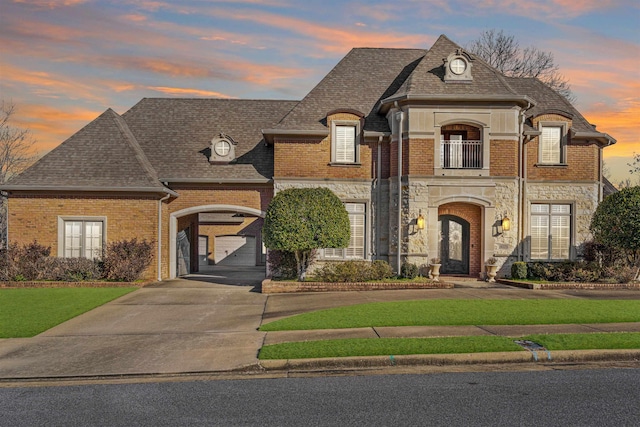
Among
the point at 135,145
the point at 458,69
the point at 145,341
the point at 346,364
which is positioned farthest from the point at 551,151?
the point at 145,341

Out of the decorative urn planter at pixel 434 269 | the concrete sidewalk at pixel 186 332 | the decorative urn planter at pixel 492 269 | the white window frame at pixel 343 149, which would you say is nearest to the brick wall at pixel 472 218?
the decorative urn planter at pixel 492 269

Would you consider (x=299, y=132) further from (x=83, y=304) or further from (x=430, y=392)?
(x=430, y=392)

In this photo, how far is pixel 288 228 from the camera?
58.5ft

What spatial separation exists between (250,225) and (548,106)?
20.8m

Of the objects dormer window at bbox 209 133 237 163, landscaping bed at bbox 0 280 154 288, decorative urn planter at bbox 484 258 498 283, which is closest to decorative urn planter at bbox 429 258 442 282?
decorative urn planter at bbox 484 258 498 283

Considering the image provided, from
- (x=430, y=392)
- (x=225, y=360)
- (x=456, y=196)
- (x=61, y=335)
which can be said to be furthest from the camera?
(x=456, y=196)

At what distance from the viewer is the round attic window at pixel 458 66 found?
2031cm

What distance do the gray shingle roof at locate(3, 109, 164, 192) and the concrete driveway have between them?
5.93 m

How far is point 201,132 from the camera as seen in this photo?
78.8 feet

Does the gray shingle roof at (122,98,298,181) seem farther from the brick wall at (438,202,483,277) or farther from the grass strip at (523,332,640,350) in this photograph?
the grass strip at (523,332,640,350)

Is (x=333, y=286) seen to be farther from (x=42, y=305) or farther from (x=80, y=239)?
(x=80, y=239)

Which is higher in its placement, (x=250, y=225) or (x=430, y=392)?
(x=250, y=225)

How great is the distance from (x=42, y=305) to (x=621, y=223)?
17.8 metres

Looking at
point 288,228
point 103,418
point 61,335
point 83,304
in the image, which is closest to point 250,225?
point 288,228
